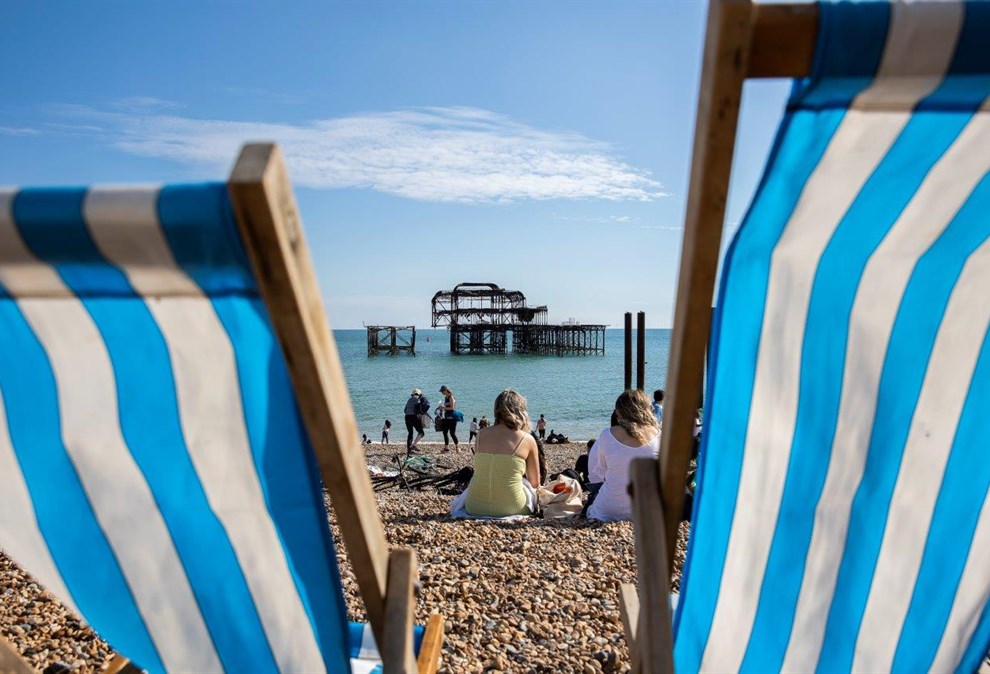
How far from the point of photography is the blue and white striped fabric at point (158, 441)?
0.99 meters

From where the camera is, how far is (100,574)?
139 cm

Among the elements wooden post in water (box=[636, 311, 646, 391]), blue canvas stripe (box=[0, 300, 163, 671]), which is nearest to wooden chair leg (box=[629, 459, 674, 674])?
blue canvas stripe (box=[0, 300, 163, 671])

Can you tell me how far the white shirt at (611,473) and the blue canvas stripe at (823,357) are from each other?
3.07 m

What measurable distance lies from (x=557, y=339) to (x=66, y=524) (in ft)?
186

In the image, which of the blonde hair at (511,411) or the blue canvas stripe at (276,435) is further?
the blonde hair at (511,411)

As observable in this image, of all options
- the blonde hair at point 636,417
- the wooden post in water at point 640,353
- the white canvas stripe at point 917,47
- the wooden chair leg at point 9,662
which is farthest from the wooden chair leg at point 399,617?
the wooden post in water at point 640,353

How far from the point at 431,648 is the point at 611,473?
9.50ft

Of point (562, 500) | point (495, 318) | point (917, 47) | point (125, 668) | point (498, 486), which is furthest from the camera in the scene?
point (495, 318)

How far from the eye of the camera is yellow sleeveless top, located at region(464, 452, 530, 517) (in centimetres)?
472

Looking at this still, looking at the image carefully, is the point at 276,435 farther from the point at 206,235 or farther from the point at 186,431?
the point at 206,235

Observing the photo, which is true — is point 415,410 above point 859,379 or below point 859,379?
below

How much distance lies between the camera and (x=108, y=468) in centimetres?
129

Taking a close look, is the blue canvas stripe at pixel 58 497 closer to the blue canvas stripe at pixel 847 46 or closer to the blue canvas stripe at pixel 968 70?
the blue canvas stripe at pixel 847 46

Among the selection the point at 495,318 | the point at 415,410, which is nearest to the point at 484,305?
the point at 495,318
